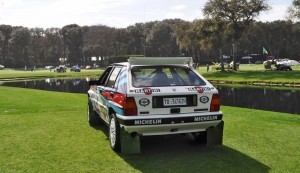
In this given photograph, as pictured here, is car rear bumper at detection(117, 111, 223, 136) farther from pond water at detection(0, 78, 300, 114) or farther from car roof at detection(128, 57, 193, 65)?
pond water at detection(0, 78, 300, 114)

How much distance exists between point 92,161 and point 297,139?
5.00 metres

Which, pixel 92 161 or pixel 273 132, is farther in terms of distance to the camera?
pixel 273 132

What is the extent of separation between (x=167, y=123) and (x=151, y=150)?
4.19 ft

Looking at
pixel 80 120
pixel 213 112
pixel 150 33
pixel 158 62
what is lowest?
pixel 80 120

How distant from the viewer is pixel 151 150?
782 cm

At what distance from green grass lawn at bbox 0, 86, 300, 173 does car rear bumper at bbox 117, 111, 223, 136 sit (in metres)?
0.61

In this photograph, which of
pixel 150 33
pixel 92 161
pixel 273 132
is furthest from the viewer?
pixel 150 33

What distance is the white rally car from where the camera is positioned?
679 cm

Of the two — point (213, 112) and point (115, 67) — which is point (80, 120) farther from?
point (213, 112)

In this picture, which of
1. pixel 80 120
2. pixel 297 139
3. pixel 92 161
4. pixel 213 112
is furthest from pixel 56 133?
pixel 297 139

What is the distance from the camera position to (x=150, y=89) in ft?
22.6

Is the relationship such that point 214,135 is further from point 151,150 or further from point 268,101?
point 268,101

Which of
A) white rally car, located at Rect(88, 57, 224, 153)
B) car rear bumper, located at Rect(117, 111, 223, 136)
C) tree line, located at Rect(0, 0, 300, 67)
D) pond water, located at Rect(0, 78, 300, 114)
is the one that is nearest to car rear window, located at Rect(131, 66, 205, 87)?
white rally car, located at Rect(88, 57, 224, 153)

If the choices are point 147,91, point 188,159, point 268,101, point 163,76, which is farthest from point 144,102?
point 268,101
